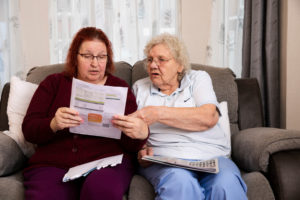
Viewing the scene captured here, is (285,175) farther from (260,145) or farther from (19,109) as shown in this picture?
(19,109)

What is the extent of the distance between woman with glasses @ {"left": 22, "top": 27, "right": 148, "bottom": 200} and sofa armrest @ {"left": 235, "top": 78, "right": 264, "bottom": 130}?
2.34 ft

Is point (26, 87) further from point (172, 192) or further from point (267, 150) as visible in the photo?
point (267, 150)

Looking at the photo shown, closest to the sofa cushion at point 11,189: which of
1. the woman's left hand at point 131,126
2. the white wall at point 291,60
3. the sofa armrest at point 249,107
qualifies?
the woman's left hand at point 131,126

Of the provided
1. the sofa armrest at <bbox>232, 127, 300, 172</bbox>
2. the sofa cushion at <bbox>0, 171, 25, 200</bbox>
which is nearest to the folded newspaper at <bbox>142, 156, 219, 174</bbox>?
the sofa armrest at <bbox>232, 127, 300, 172</bbox>

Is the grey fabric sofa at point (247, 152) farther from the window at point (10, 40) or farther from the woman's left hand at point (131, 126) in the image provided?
the window at point (10, 40)

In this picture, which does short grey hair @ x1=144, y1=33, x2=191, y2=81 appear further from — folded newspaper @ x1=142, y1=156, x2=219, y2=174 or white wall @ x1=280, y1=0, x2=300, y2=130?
white wall @ x1=280, y1=0, x2=300, y2=130

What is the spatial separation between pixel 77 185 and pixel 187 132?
564mm

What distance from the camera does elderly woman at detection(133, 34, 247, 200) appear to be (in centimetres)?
135

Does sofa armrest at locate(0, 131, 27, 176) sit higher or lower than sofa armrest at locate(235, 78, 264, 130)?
lower

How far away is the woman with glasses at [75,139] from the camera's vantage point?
1.34 meters

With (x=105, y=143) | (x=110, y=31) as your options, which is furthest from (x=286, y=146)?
(x=110, y=31)

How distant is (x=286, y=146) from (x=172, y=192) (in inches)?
22.3

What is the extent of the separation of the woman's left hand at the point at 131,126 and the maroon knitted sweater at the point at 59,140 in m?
0.09

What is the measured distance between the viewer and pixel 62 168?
4.87 feet
